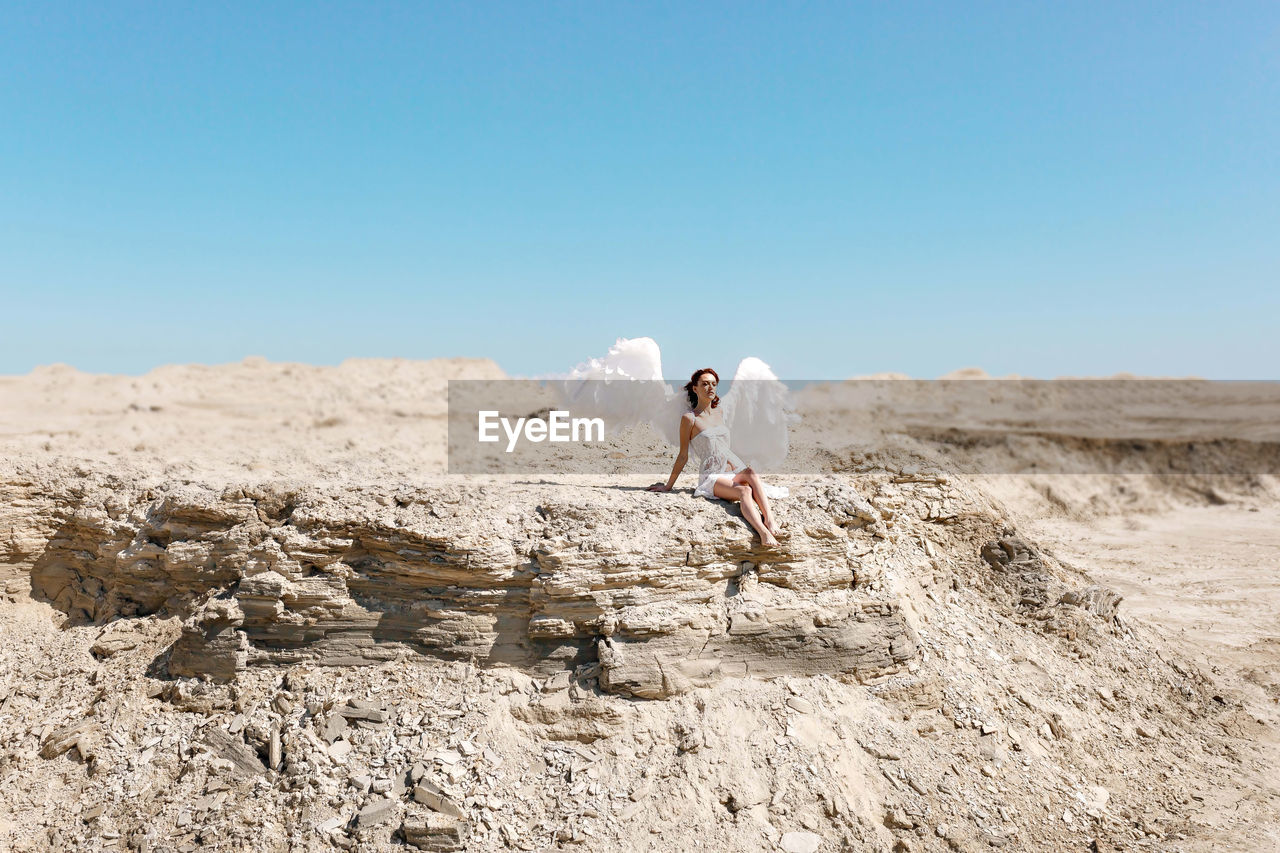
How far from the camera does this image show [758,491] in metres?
6.37

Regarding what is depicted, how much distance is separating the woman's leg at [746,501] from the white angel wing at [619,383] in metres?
1.11

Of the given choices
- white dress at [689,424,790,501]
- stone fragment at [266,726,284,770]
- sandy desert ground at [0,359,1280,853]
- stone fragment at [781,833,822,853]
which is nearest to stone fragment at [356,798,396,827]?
sandy desert ground at [0,359,1280,853]

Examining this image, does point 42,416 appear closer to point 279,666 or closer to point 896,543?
point 279,666

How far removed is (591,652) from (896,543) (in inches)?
146

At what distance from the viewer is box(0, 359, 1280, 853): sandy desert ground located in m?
5.51

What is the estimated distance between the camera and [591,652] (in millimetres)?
6023

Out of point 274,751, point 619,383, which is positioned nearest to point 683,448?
point 619,383

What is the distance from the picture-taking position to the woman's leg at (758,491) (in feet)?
20.8

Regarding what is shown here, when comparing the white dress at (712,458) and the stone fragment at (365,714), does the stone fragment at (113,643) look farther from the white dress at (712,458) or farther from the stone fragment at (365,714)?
the white dress at (712,458)

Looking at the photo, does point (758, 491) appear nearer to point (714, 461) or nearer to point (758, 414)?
point (714, 461)

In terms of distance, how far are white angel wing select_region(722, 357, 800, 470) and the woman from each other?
0.19 meters

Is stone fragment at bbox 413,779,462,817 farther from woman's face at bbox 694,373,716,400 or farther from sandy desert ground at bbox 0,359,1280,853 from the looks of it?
woman's face at bbox 694,373,716,400

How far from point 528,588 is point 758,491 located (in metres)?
2.21

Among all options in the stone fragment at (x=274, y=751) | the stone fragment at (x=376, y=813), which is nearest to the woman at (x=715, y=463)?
the stone fragment at (x=376, y=813)
